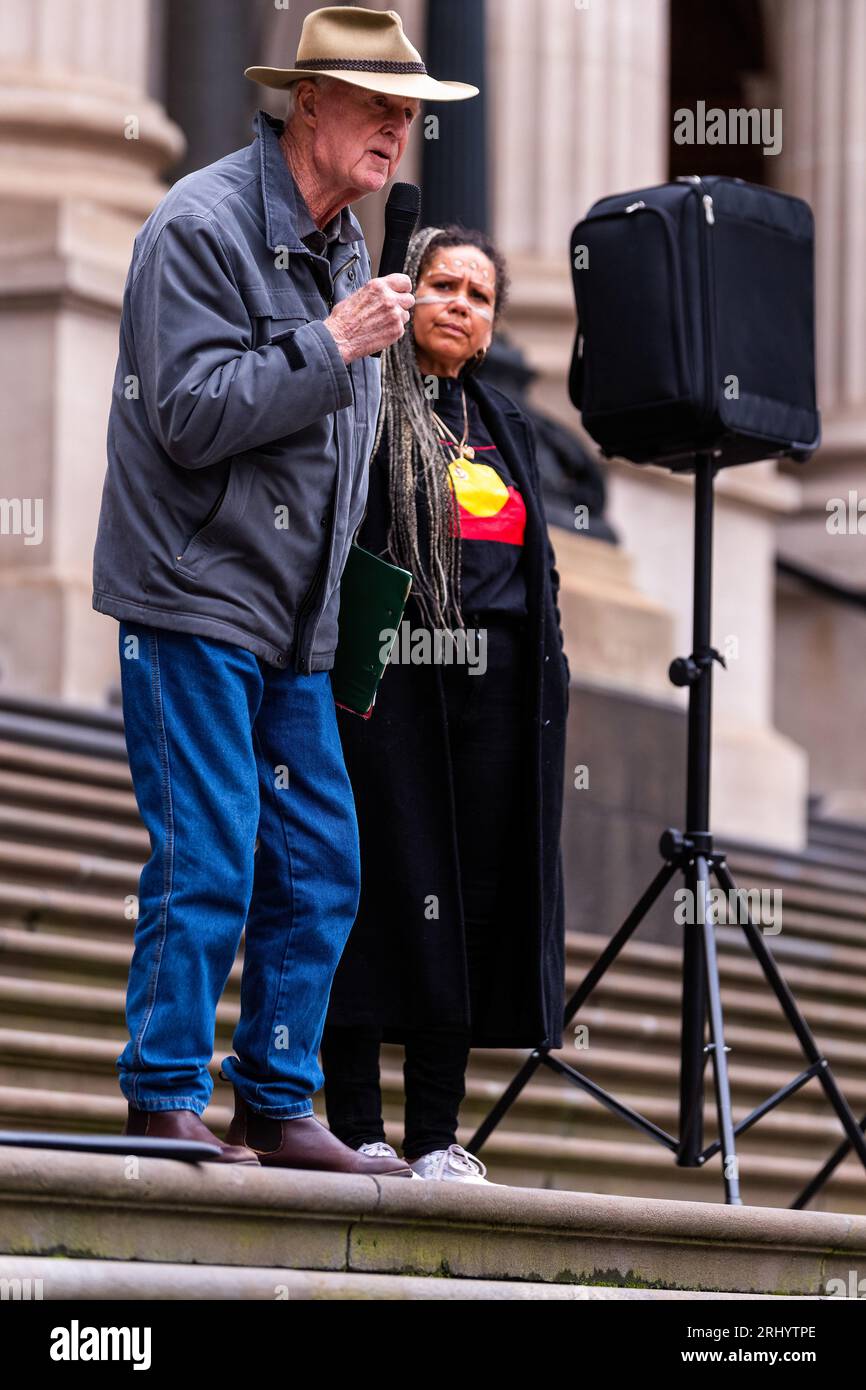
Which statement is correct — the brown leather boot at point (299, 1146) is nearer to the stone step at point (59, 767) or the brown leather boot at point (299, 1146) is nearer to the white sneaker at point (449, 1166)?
the white sneaker at point (449, 1166)

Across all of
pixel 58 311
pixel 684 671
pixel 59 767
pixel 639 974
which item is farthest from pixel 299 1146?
pixel 58 311

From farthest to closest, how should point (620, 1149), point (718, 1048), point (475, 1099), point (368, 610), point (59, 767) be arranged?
1. point (59, 767)
2. point (620, 1149)
3. point (475, 1099)
4. point (718, 1048)
5. point (368, 610)

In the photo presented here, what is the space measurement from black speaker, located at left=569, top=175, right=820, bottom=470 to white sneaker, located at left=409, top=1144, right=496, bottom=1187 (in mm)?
1850

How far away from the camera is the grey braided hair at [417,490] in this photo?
16.7ft

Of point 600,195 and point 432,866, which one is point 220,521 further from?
point 600,195

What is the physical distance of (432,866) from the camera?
5023 mm

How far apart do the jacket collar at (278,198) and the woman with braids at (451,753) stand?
0.83m

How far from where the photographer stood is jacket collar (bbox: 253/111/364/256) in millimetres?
4328

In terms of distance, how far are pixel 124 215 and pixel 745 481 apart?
4115mm

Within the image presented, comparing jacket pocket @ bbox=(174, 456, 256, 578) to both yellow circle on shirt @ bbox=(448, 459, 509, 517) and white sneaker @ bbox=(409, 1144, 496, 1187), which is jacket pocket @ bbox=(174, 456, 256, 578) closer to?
yellow circle on shirt @ bbox=(448, 459, 509, 517)

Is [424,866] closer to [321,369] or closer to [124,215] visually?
[321,369]

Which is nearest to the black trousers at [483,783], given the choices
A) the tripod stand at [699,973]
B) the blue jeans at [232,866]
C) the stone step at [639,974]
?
the tripod stand at [699,973]

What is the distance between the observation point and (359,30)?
4332mm

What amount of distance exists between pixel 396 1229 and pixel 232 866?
0.58 metres
